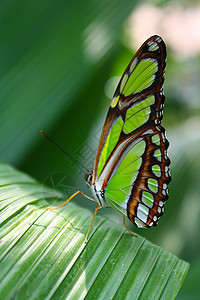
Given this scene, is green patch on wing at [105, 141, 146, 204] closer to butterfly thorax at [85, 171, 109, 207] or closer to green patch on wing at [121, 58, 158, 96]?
butterfly thorax at [85, 171, 109, 207]

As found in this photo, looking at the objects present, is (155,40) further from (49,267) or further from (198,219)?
(198,219)

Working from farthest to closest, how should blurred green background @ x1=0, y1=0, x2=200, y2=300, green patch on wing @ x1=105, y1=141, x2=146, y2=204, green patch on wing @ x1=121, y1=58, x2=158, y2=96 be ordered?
blurred green background @ x1=0, y1=0, x2=200, y2=300, green patch on wing @ x1=105, y1=141, x2=146, y2=204, green patch on wing @ x1=121, y1=58, x2=158, y2=96

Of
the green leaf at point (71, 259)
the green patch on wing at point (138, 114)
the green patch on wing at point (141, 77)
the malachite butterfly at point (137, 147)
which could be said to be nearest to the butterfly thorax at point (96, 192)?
the malachite butterfly at point (137, 147)

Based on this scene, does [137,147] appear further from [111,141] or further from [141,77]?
[141,77]

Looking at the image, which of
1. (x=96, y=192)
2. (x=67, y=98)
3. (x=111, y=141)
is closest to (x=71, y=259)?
(x=96, y=192)

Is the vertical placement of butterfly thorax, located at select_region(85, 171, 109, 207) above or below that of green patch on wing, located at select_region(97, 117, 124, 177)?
below

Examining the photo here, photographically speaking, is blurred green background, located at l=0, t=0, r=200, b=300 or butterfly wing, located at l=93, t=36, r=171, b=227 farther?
blurred green background, located at l=0, t=0, r=200, b=300

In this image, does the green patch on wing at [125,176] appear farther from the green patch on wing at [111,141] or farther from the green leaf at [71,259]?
the green leaf at [71,259]

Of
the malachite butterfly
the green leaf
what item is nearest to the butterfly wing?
the malachite butterfly
